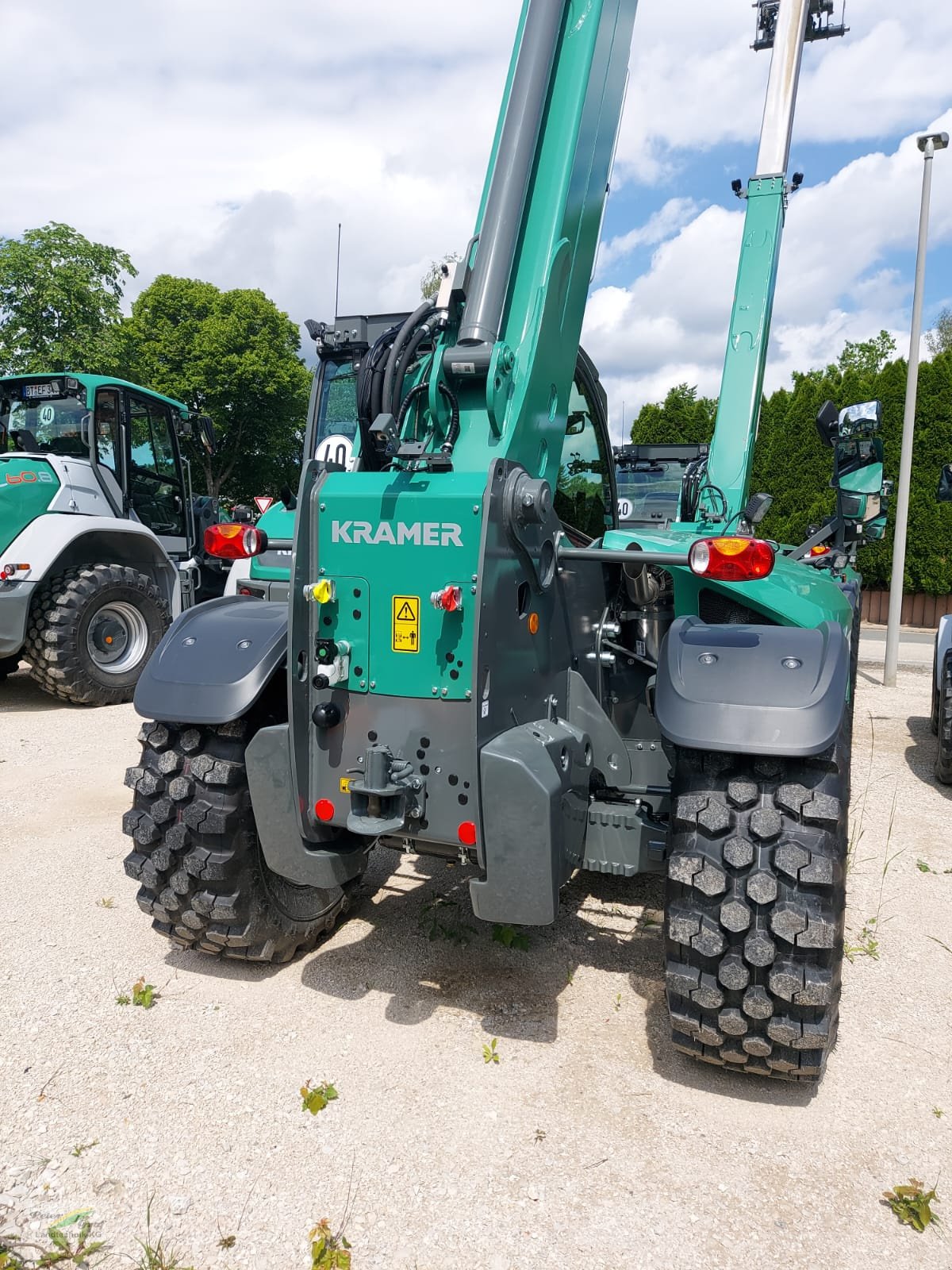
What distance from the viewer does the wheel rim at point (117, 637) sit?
26.6 ft

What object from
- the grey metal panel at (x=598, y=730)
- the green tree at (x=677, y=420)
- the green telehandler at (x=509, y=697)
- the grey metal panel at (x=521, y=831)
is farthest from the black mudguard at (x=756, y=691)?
the green tree at (x=677, y=420)

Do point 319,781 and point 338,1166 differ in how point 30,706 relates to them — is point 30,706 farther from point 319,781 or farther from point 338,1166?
point 338,1166

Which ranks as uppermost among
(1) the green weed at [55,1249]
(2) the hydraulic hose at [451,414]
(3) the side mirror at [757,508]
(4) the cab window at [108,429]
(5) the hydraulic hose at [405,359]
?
(4) the cab window at [108,429]

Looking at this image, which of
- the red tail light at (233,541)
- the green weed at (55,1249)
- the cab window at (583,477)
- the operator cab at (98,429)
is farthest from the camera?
the operator cab at (98,429)

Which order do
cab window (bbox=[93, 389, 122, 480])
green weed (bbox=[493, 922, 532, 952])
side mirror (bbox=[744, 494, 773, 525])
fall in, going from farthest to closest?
cab window (bbox=[93, 389, 122, 480]), side mirror (bbox=[744, 494, 773, 525]), green weed (bbox=[493, 922, 532, 952])

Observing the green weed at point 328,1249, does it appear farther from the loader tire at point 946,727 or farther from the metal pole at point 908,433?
the metal pole at point 908,433

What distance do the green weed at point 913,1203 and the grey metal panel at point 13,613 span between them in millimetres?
7196

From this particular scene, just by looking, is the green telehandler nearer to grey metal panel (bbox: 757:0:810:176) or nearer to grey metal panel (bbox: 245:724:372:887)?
grey metal panel (bbox: 245:724:372:887)

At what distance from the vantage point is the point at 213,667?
9.55 feet

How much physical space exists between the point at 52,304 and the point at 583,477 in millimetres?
12413

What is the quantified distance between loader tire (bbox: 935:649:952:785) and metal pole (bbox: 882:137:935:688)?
4155mm

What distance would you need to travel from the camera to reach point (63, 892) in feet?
12.9

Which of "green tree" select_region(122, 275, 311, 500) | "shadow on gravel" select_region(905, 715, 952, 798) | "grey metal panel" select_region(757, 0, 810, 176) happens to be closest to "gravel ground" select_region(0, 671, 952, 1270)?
"shadow on gravel" select_region(905, 715, 952, 798)

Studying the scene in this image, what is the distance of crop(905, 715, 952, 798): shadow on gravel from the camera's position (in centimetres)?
598
